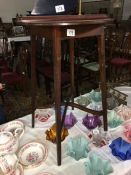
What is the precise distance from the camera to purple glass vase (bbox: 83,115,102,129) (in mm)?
1079

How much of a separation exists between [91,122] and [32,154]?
0.33 m

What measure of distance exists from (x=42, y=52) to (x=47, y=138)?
7.51 ft

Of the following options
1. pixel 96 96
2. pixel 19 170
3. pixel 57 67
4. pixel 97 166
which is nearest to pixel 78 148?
pixel 97 166

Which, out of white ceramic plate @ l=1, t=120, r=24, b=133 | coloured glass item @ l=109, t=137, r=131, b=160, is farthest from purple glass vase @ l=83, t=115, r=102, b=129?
white ceramic plate @ l=1, t=120, r=24, b=133

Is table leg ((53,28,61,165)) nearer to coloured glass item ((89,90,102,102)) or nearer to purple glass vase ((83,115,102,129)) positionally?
purple glass vase ((83,115,102,129))

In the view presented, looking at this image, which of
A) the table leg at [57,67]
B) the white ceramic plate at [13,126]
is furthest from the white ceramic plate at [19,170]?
the white ceramic plate at [13,126]

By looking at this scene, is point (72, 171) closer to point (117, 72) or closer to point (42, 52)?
point (42, 52)

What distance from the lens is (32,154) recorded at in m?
0.92

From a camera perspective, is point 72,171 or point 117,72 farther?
point 117,72

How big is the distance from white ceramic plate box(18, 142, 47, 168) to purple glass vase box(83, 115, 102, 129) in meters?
0.25

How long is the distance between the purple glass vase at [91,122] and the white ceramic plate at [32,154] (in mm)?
254

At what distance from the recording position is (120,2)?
4.78 m

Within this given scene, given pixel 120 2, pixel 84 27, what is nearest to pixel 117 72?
pixel 120 2

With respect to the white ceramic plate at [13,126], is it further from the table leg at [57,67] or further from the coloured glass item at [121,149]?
the coloured glass item at [121,149]
